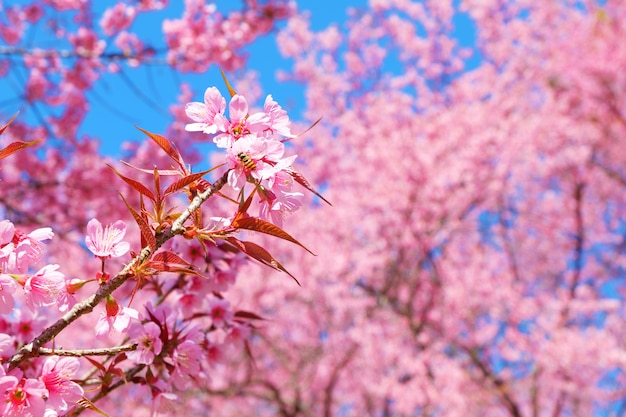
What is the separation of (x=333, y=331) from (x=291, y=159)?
325 inches

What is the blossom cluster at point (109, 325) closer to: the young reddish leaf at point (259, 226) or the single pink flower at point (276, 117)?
the young reddish leaf at point (259, 226)

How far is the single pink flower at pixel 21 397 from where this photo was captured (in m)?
1.21

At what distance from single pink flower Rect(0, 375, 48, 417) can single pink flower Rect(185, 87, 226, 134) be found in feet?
2.40

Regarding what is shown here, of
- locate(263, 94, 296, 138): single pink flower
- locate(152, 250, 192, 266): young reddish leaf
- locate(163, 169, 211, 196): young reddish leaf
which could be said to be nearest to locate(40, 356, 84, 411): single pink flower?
locate(152, 250, 192, 266): young reddish leaf

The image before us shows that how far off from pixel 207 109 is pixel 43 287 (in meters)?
0.62

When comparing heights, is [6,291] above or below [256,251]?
below

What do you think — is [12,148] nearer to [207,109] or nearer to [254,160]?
[207,109]

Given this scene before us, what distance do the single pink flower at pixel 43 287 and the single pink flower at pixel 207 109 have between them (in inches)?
20.0

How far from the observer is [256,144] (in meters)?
1.35

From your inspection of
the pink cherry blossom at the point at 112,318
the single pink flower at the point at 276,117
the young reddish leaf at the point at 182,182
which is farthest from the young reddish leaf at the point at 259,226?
the pink cherry blossom at the point at 112,318

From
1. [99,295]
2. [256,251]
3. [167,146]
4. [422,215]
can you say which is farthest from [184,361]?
[422,215]

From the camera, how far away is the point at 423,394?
780cm

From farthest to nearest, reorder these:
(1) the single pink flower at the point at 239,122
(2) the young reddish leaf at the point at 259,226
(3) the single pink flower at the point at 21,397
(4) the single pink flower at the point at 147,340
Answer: (4) the single pink flower at the point at 147,340
(1) the single pink flower at the point at 239,122
(2) the young reddish leaf at the point at 259,226
(3) the single pink flower at the point at 21,397

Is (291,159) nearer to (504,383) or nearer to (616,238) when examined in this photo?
(504,383)
